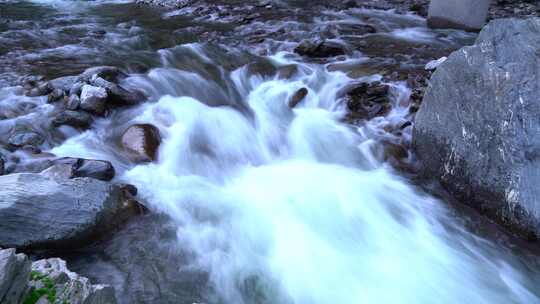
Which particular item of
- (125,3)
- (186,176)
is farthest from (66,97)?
(125,3)

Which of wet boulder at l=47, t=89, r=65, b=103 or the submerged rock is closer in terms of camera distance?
the submerged rock

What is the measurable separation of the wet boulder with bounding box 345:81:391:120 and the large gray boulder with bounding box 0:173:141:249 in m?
4.46

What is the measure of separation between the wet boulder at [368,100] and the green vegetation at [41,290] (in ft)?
18.6

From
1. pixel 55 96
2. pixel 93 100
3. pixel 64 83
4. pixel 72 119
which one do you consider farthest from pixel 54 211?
pixel 64 83

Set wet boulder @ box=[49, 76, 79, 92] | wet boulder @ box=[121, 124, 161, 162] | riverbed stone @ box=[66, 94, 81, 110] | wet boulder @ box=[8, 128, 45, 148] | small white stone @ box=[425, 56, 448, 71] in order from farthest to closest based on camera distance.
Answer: small white stone @ box=[425, 56, 448, 71], wet boulder @ box=[49, 76, 79, 92], riverbed stone @ box=[66, 94, 81, 110], wet boulder @ box=[121, 124, 161, 162], wet boulder @ box=[8, 128, 45, 148]

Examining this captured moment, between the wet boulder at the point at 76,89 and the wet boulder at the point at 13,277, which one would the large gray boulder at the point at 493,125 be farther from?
the wet boulder at the point at 76,89

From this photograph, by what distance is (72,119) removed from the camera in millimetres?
6254

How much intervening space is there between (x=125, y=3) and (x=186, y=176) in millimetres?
14089

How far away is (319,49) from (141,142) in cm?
528

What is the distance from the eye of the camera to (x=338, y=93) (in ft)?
26.1

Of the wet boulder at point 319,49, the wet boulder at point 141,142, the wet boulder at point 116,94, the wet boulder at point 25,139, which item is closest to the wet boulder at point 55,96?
the wet boulder at point 116,94

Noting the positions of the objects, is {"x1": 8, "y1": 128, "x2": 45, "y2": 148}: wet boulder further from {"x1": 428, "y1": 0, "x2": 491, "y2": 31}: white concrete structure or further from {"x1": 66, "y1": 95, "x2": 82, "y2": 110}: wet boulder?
{"x1": 428, "y1": 0, "x2": 491, "y2": 31}: white concrete structure

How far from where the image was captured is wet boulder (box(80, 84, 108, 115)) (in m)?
6.55

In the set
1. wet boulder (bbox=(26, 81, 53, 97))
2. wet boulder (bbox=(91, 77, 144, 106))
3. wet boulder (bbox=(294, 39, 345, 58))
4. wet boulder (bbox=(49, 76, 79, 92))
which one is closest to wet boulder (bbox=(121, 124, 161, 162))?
wet boulder (bbox=(91, 77, 144, 106))
